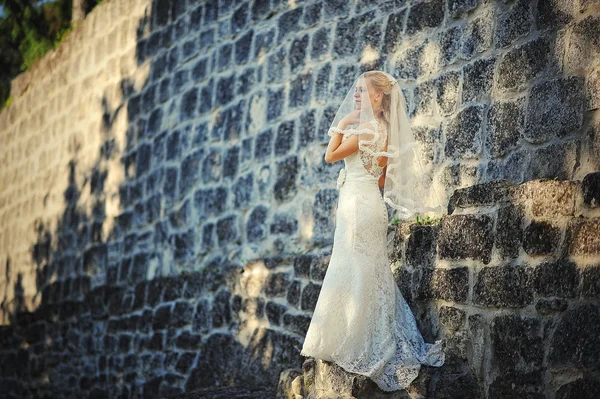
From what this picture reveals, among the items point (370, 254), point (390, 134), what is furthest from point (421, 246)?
point (390, 134)

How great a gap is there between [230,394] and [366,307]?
6.85ft

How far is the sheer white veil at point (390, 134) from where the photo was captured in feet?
17.1

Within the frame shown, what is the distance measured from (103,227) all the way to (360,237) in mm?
6268

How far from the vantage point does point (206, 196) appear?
8.71 metres

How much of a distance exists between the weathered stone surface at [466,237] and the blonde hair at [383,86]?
2.56 ft

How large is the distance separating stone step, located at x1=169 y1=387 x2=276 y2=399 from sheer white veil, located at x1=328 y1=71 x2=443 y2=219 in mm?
1916

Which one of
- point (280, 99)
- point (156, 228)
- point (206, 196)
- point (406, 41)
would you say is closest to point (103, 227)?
point (156, 228)

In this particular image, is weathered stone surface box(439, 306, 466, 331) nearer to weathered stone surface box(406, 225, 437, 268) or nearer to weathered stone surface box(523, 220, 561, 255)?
weathered stone surface box(406, 225, 437, 268)

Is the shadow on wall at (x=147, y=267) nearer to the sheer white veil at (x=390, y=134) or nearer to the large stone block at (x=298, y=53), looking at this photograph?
the large stone block at (x=298, y=53)

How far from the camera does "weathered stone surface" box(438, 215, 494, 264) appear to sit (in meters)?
4.53

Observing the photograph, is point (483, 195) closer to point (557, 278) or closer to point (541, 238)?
point (541, 238)

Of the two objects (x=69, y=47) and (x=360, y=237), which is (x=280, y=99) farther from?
(x=69, y=47)

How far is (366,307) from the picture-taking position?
16.4ft

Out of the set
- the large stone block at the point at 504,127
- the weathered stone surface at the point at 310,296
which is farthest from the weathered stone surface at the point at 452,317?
the weathered stone surface at the point at 310,296
